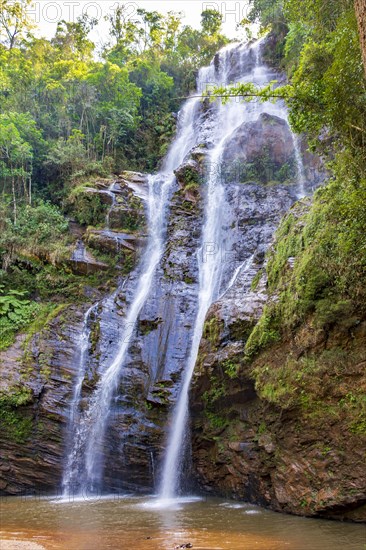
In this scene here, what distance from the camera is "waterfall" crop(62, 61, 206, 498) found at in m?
11.5

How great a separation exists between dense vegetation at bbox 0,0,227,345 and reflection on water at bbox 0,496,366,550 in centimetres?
686

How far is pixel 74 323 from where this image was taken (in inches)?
578

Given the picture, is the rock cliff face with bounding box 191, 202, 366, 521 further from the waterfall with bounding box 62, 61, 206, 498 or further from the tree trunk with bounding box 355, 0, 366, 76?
the tree trunk with bounding box 355, 0, 366, 76

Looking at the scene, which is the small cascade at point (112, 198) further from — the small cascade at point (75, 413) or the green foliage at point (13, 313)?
the small cascade at point (75, 413)

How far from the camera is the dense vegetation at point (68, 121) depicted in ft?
57.2

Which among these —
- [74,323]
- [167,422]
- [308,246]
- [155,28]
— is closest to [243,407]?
[167,422]

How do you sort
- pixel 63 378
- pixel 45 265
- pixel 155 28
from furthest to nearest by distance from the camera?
1. pixel 155 28
2. pixel 45 265
3. pixel 63 378

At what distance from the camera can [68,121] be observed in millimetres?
24938

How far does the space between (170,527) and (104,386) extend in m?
5.59

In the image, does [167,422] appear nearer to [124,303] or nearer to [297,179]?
[124,303]

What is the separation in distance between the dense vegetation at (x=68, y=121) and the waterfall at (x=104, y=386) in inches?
80.7

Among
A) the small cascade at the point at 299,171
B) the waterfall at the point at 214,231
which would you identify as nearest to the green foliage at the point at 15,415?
the waterfall at the point at 214,231

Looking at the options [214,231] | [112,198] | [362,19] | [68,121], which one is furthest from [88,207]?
[362,19]

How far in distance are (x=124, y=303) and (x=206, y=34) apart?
2806cm
